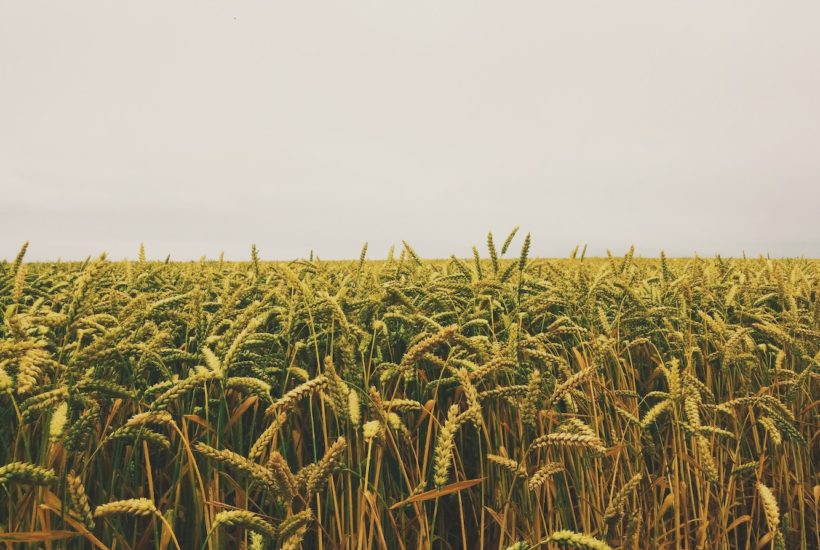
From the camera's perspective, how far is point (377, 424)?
4.58 feet

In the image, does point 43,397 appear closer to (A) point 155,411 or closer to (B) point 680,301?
(A) point 155,411

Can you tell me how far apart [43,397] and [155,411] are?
255 mm

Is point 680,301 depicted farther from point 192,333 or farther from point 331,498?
point 192,333

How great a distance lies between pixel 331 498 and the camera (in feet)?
5.87

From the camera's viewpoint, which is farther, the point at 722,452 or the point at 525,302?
the point at 525,302

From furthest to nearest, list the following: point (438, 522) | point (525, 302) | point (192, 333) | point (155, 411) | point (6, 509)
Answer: point (525, 302) → point (192, 333) → point (438, 522) → point (6, 509) → point (155, 411)

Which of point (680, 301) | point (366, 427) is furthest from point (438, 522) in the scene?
point (680, 301)

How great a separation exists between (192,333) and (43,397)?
1.15 m

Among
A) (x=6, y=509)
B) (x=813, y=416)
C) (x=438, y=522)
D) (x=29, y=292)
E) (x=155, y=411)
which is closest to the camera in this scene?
(x=155, y=411)

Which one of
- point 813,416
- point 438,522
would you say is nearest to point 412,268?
point 438,522

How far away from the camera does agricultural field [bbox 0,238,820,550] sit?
1354 millimetres

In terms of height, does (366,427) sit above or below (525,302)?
below

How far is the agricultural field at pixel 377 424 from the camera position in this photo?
1.35m

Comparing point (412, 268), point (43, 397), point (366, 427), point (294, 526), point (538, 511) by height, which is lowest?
point (538, 511)
